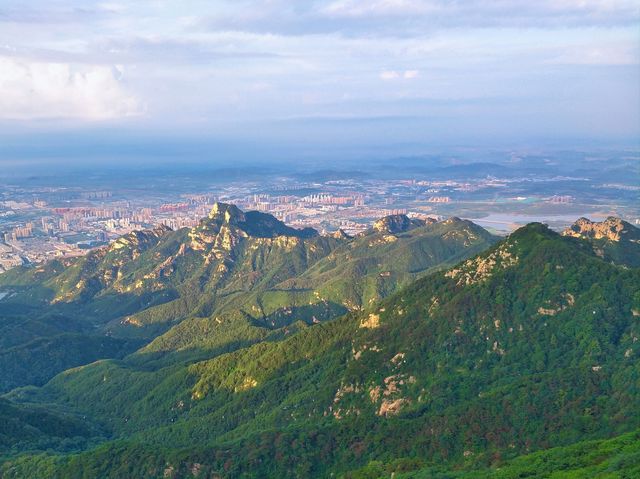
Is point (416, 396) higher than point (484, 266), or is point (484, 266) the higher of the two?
point (484, 266)

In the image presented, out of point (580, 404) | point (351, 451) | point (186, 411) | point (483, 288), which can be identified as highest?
point (483, 288)

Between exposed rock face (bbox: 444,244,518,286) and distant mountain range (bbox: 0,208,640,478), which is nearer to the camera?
distant mountain range (bbox: 0,208,640,478)

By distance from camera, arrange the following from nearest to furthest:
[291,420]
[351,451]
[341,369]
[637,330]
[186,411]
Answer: [351,451]
[637,330]
[291,420]
[341,369]
[186,411]

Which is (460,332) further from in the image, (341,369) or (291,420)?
(291,420)

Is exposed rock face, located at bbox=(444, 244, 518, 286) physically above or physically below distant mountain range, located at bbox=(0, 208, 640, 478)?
above

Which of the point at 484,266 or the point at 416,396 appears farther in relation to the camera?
the point at 484,266

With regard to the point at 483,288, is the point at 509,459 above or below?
below

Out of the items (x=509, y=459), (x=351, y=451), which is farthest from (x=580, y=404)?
(x=351, y=451)

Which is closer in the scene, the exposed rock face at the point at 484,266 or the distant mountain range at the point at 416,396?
the distant mountain range at the point at 416,396

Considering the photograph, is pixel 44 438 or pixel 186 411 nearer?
pixel 44 438

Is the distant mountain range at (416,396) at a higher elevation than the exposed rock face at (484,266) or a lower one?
lower

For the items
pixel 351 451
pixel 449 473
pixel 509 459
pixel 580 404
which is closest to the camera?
pixel 449 473
